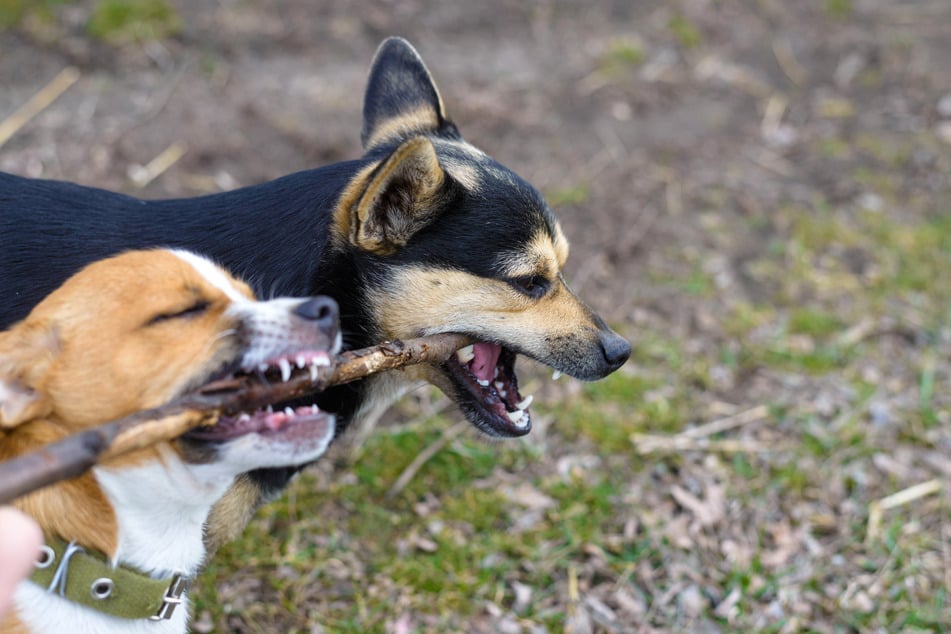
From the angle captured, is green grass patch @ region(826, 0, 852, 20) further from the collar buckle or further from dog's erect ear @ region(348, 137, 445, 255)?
the collar buckle

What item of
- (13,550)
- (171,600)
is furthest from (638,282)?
(13,550)

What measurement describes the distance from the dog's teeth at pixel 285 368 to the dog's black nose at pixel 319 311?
0.13 meters

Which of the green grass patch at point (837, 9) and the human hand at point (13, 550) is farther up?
the human hand at point (13, 550)

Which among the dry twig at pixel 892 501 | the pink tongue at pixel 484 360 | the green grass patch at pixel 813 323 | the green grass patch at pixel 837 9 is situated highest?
the pink tongue at pixel 484 360

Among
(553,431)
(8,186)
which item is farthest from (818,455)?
(8,186)

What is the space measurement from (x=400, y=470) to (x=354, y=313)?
4.30 feet

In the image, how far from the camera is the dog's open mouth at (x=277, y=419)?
234 cm

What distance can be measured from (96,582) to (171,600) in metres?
0.27

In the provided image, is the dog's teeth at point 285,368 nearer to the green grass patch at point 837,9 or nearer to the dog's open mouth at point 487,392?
the dog's open mouth at point 487,392

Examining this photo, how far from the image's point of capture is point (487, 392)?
3473mm

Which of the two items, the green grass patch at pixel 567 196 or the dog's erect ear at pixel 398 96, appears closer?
the dog's erect ear at pixel 398 96

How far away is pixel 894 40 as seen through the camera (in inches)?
350

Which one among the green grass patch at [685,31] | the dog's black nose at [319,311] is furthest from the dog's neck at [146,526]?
the green grass patch at [685,31]

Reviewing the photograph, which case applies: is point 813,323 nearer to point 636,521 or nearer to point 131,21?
point 636,521
